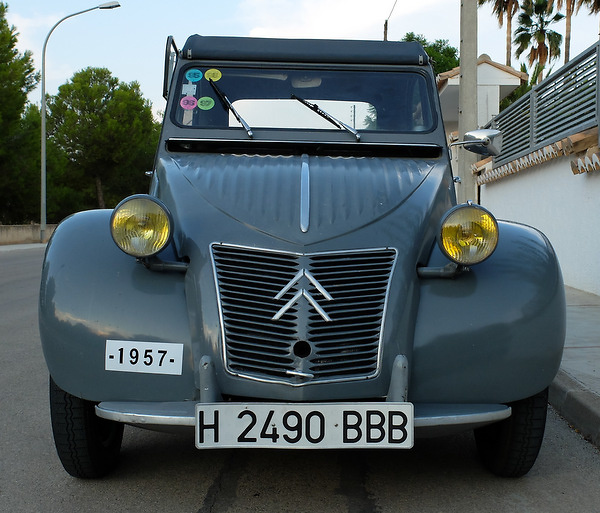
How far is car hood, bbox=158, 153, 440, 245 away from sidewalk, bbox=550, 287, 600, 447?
168 cm

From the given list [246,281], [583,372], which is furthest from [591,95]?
[246,281]

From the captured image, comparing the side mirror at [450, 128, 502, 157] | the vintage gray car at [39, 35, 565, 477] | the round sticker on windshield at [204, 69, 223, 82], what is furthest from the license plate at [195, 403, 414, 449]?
the round sticker on windshield at [204, 69, 223, 82]

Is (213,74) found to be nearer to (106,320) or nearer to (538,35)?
(106,320)

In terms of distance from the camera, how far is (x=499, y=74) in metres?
27.5

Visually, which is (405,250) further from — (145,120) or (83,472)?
(145,120)

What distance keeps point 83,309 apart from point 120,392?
1.21 ft

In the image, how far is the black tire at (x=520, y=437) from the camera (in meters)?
3.29

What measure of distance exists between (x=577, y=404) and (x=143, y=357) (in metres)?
2.74

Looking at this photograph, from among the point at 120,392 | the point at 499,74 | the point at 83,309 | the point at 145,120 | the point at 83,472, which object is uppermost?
the point at 145,120

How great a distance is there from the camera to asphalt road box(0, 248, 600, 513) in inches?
124

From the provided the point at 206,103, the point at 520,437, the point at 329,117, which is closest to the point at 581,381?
the point at 520,437

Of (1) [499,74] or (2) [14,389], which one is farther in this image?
(1) [499,74]

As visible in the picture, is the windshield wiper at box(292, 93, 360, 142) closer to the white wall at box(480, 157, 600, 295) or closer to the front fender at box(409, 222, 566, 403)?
the front fender at box(409, 222, 566, 403)

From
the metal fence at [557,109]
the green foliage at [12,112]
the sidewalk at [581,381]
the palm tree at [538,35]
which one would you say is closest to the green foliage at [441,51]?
the palm tree at [538,35]
